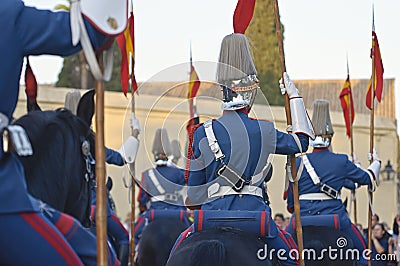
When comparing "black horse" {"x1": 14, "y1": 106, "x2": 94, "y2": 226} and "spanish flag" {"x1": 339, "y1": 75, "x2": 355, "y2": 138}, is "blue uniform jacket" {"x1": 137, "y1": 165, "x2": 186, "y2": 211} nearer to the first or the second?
"spanish flag" {"x1": 339, "y1": 75, "x2": 355, "y2": 138}

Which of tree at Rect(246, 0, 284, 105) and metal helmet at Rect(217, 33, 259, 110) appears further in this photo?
tree at Rect(246, 0, 284, 105)

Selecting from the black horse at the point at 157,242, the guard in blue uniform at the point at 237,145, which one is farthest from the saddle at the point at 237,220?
the black horse at the point at 157,242

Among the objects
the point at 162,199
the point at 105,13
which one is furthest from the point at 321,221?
the point at 105,13

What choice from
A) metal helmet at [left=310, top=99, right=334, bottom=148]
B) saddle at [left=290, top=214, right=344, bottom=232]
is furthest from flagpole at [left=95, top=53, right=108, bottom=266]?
metal helmet at [left=310, top=99, right=334, bottom=148]

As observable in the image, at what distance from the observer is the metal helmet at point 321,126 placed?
9.47 m

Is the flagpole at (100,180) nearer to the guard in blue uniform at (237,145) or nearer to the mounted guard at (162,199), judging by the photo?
the guard in blue uniform at (237,145)

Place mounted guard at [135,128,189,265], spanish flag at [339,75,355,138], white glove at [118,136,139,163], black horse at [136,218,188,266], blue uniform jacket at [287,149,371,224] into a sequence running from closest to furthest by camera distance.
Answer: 1. white glove at [118,136,139,163]
2. blue uniform jacket at [287,149,371,224]
3. black horse at [136,218,188,266]
4. mounted guard at [135,128,189,265]
5. spanish flag at [339,75,355,138]

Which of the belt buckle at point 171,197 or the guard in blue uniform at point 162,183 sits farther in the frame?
the belt buckle at point 171,197

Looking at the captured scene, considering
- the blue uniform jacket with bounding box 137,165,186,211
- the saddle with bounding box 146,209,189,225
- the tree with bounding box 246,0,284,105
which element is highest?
the tree with bounding box 246,0,284,105

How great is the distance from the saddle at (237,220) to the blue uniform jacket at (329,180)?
301 cm

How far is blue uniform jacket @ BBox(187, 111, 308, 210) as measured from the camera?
6.25 m

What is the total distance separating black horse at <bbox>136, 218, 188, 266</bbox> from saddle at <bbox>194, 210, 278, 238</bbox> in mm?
4374

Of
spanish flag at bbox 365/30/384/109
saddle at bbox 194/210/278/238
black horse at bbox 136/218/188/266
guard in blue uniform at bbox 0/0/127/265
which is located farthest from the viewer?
black horse at bbox 136/218/188/266

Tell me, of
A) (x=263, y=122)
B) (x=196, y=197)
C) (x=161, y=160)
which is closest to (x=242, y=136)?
(x=263, y=122)
